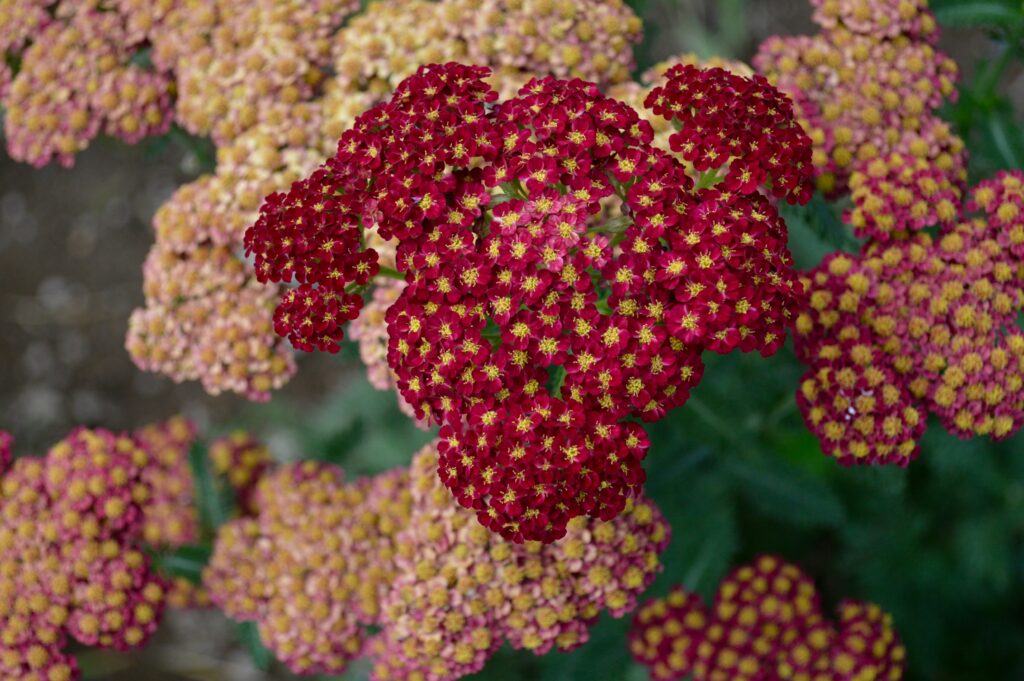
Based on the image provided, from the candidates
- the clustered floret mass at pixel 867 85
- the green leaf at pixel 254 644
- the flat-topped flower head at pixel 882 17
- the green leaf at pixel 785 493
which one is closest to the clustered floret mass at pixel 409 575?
the green leaf at pixel 254 644

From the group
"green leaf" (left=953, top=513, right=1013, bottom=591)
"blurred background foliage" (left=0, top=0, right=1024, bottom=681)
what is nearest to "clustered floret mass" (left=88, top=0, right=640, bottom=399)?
"blurred background foliage" (left=0, top=0, right=1024, bottom=681)

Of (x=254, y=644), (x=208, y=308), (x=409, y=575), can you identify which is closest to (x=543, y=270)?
(x=409, y=575)

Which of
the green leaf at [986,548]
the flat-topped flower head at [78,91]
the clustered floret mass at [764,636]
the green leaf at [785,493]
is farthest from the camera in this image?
the green leaf at [986,548]

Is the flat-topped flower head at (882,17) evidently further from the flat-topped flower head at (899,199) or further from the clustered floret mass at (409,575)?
the clustered floret mass at (409,575)

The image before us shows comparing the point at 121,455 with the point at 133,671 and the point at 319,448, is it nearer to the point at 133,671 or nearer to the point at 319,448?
the point at 319,448

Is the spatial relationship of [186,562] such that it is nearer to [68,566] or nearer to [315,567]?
[68,566]

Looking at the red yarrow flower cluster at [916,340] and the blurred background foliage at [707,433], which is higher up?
the red yarrow flower cluster at [916,340]
